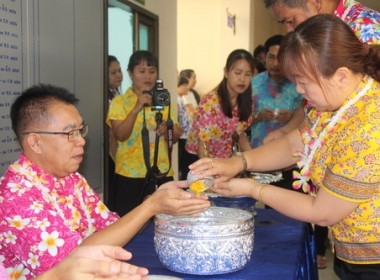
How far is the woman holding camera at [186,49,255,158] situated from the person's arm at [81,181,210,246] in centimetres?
183

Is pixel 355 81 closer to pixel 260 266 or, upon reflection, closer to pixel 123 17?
pixel 260 266

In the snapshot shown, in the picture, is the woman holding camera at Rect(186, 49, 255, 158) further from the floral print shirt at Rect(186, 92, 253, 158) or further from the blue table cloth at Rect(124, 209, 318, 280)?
the blue table cloth at Rect(124, 209, 318, 280)

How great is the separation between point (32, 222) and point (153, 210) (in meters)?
0.33

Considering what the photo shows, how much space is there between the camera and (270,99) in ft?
11.8

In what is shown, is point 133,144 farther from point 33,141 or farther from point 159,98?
point 33,141

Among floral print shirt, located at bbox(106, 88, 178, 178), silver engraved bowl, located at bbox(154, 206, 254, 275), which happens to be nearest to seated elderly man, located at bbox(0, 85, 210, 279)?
silver engraved bowl, located at bbox(154, 206, 254, 275)

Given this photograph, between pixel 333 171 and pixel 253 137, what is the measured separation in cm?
226

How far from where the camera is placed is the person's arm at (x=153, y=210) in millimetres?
1410

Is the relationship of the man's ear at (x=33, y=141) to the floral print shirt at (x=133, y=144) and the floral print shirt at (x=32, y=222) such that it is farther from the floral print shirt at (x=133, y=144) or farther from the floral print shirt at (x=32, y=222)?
the floral print shirt at (x=133, y=144)

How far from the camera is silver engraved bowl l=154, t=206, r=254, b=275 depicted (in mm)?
1270

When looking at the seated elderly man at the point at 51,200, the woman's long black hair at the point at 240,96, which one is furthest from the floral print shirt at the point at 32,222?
the woman's long black hair at the point at 240,96

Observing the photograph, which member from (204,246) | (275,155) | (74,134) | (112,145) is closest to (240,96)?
(112,145)

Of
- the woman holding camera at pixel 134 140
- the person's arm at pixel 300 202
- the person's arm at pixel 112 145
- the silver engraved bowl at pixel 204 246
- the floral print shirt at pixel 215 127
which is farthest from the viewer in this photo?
the person's arm at pixel 112 145

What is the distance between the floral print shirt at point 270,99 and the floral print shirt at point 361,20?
69.3 inches
